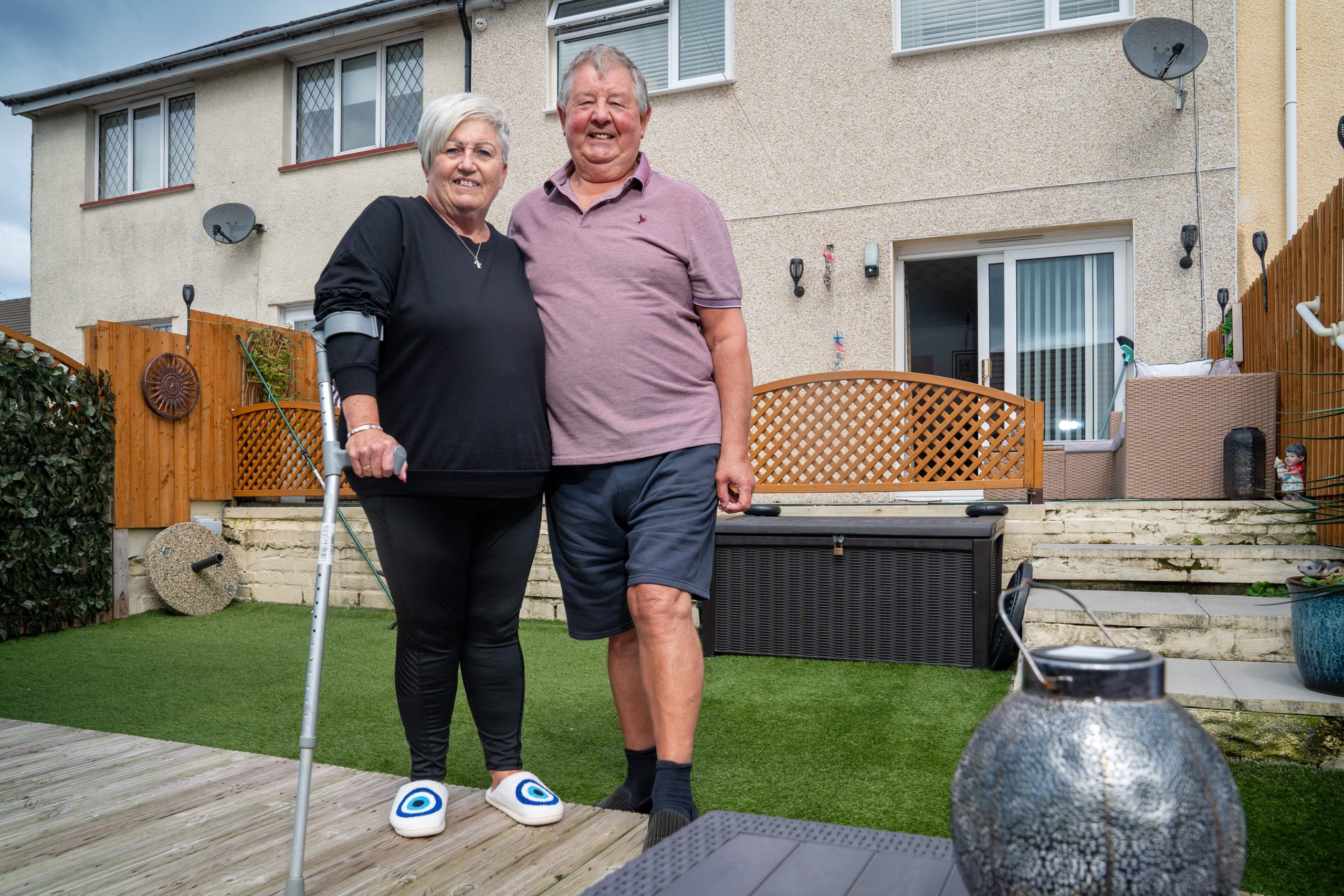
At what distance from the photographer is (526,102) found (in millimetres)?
8109

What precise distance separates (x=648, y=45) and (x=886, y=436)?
14.2 feet

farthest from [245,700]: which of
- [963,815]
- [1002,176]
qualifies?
[1002,176]

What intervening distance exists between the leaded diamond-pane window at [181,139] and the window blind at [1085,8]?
27.8ft

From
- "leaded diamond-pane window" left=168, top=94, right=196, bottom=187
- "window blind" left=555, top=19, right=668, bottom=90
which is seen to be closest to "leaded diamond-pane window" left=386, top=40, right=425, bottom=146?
"window blind" left=555, top=19, right=668, bottom=90

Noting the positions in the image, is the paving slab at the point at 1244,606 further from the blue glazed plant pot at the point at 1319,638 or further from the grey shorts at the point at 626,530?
the grey shorts at the point at 626,530

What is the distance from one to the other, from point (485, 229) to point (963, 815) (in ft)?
5.25

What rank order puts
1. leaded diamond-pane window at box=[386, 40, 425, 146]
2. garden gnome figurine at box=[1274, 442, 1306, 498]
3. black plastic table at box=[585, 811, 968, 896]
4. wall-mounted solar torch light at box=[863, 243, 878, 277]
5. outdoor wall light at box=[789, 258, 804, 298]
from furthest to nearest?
leaded diamond-pane window at box=[386, 40, 425, 146] → outdoor wall light at box=[789, 258, 804, 298] → wall-mounted solar torch light at box=[863, 243, 878, 277] → garden gnome figurine at box=[1274, 442, 1306, 498] → black plastic table at box=[585, 811, 968, 896]

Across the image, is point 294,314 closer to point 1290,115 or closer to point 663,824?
point 1290,115

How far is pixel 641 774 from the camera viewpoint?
7.16 ft

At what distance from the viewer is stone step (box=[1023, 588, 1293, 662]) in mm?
3172

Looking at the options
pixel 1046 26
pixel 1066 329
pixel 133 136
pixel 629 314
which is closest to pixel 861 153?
pixel 1046 26

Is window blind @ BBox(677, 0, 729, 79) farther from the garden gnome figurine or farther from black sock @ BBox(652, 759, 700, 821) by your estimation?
black sock @ BBox(652, 759, 700, 821)

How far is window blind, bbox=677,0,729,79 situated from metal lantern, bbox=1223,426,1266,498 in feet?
14.9

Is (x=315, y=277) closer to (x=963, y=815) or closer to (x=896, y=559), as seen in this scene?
(x=896, y=559)
